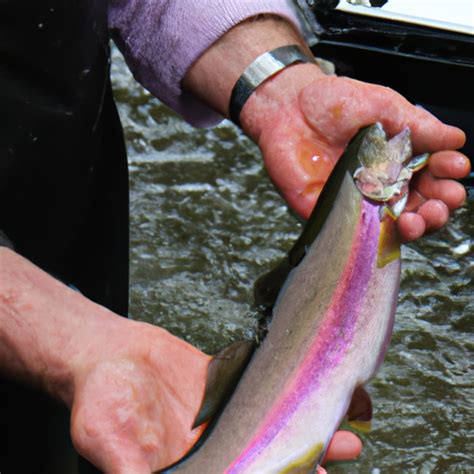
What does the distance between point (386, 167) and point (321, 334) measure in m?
0.41

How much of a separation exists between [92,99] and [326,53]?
1676mm

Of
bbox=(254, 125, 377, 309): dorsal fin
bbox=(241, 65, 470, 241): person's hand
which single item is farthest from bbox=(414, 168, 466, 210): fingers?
bbox=(254, 125, 377, 309): dorsal fin

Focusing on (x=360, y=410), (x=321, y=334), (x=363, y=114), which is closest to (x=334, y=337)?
(x=321, y=334)

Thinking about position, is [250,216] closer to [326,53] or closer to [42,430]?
[326,53]

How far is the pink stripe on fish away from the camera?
1754 mm

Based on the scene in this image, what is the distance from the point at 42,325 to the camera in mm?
1805

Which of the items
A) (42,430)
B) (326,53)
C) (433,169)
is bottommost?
(42,430)

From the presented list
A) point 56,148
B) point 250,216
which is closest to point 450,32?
point 250,216

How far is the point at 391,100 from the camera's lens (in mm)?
2256

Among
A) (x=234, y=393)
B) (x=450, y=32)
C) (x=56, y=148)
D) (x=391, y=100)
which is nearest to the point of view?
(x=234, y=393)

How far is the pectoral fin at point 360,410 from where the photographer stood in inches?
75.2

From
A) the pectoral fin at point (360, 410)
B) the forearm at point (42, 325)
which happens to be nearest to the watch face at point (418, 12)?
the pectoral fin at point (360, 410)

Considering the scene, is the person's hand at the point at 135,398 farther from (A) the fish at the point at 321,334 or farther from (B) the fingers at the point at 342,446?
(B) the fingers at the point at 342,446

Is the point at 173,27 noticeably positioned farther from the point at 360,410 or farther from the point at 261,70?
the point at 360,410
